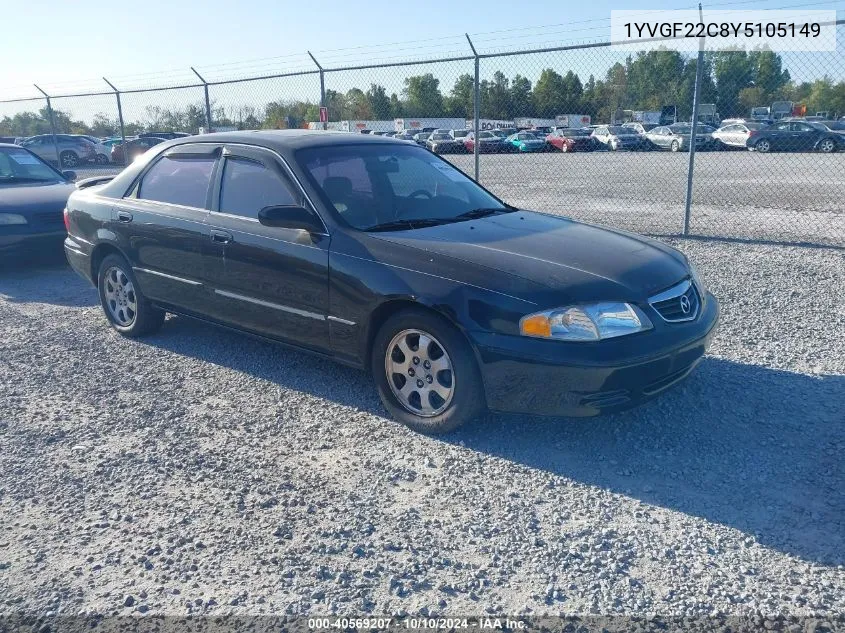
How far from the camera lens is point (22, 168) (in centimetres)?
Answer: 955

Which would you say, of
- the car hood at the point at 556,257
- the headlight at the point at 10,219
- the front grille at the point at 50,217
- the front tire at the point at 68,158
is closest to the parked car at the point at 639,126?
the front tire at the point at 68,158

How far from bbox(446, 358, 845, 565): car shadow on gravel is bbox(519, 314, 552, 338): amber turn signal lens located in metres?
0.67

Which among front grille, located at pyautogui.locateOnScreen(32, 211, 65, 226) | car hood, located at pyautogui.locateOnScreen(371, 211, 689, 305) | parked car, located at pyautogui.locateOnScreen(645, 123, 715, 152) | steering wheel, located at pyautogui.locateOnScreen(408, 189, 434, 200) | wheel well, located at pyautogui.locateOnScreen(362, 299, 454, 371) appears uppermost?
parked car, located at pyautogui.locateOnScreen(645, 123, 715, 152)

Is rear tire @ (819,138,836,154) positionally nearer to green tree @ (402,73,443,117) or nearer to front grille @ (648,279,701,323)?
green tree @ (402,73,443,117)

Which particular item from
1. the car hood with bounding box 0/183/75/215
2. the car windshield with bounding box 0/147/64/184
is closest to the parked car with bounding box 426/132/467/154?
the car windshield with bounding box 0/147/64/184

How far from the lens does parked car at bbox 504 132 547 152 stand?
38031mm

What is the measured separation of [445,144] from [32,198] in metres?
24.6

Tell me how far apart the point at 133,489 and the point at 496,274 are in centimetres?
206

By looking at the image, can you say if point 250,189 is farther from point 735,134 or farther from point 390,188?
point 735,134

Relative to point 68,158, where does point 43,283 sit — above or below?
below

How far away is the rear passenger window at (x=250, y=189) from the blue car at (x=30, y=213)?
4400 mm

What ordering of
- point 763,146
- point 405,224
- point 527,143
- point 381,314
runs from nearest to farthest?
point 381,314 < point 405,224 < point 763,146 < point 527,143

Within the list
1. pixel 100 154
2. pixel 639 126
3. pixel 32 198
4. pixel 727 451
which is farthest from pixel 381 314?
pixel 639 126

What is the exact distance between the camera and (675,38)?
8273 mm
